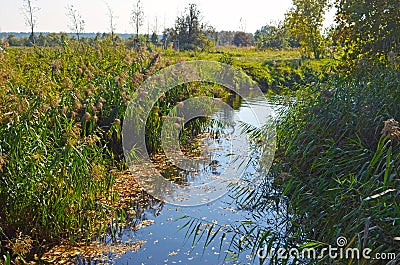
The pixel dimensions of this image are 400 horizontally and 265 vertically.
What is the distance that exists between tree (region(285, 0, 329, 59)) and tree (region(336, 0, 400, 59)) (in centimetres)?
1107

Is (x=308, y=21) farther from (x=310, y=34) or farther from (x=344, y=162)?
(x=344, y=162)

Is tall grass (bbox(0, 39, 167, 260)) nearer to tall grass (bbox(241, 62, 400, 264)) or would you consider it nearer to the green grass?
the green grass

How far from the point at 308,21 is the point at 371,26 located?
1166 centimetres

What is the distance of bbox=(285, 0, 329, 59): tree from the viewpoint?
636 inches

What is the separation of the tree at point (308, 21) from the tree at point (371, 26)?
11075 mm

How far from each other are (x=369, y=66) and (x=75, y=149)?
3.37m

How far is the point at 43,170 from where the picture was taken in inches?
133

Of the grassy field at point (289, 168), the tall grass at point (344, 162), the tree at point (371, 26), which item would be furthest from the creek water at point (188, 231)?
the tree at point (371, 26)

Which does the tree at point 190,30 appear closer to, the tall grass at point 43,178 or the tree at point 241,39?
the tree at point 241,39

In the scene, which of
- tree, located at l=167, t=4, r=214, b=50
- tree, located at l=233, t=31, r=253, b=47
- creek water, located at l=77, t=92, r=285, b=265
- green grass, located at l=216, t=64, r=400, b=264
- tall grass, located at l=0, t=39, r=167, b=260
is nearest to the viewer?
green grass, located at l=216, t=64, r=400, b=264

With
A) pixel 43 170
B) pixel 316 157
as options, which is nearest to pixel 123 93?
pixel 43 170

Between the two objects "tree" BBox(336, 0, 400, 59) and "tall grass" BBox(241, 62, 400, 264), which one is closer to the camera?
"tall grass" BBox(241, 62, 400, 264)

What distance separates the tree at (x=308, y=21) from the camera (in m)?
16.2

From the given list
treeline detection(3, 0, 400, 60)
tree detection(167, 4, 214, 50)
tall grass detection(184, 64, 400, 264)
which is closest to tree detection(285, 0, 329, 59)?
treeline detection(3, 0, 400, 60)
